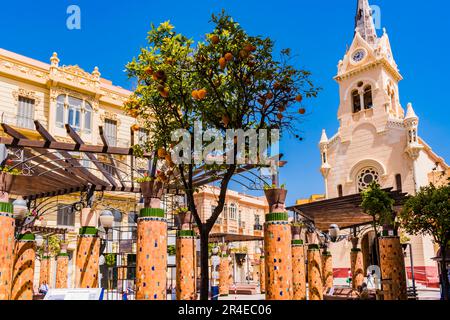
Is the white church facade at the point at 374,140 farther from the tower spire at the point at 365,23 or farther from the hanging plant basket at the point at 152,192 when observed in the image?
the hanging plant basket at the point at 152,192

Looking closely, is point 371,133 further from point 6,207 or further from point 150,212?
point 6,207

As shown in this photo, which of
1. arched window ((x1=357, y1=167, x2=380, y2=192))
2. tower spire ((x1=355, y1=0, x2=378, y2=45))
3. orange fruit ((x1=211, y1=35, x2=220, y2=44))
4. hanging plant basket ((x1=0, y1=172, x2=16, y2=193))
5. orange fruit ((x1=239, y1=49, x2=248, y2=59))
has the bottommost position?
hanging plant basket ((x1=0, y1=172, x2=16, y2=193))

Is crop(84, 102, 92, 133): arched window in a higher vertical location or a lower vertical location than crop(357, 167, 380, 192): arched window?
higher

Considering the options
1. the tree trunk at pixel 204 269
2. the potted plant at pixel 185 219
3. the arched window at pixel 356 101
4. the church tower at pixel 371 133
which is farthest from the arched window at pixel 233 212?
the tree trunk at pixel 204 269

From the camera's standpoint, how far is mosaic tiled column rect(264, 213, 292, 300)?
10023mm

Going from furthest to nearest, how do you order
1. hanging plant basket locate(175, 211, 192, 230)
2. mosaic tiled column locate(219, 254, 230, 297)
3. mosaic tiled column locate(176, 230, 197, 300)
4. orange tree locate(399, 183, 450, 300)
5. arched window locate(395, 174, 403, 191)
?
arched window locate(395, 174, 403, 191) → mosaic tiled column locate(219, 254, 230, 297) → orange tree locate(399, 183, 450, 300) → hanging plant basket locate(175, 211, 192, 230) → mosaic tiled column locate(176, 230, 197, 300)

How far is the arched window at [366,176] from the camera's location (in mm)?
37406

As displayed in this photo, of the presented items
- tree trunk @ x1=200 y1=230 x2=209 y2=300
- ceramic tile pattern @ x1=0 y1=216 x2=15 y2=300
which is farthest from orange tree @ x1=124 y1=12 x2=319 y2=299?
ceramic tile pattern @ x1=0 y1=216 x2=15 y2=300

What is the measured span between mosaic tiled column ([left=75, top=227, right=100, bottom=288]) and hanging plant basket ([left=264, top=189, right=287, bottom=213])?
6771 millimetres

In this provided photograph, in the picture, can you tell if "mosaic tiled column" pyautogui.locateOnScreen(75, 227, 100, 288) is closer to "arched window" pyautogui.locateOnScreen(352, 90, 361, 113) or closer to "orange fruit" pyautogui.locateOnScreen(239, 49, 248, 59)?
"orange fruit" pyautogui.locateOnScreen(239, 49, 248, 59)

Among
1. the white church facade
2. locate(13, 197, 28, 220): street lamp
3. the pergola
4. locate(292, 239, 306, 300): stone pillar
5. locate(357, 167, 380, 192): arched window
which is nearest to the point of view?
locate(13, 197, 28, 220): street lamp

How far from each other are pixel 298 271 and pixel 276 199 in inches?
296
